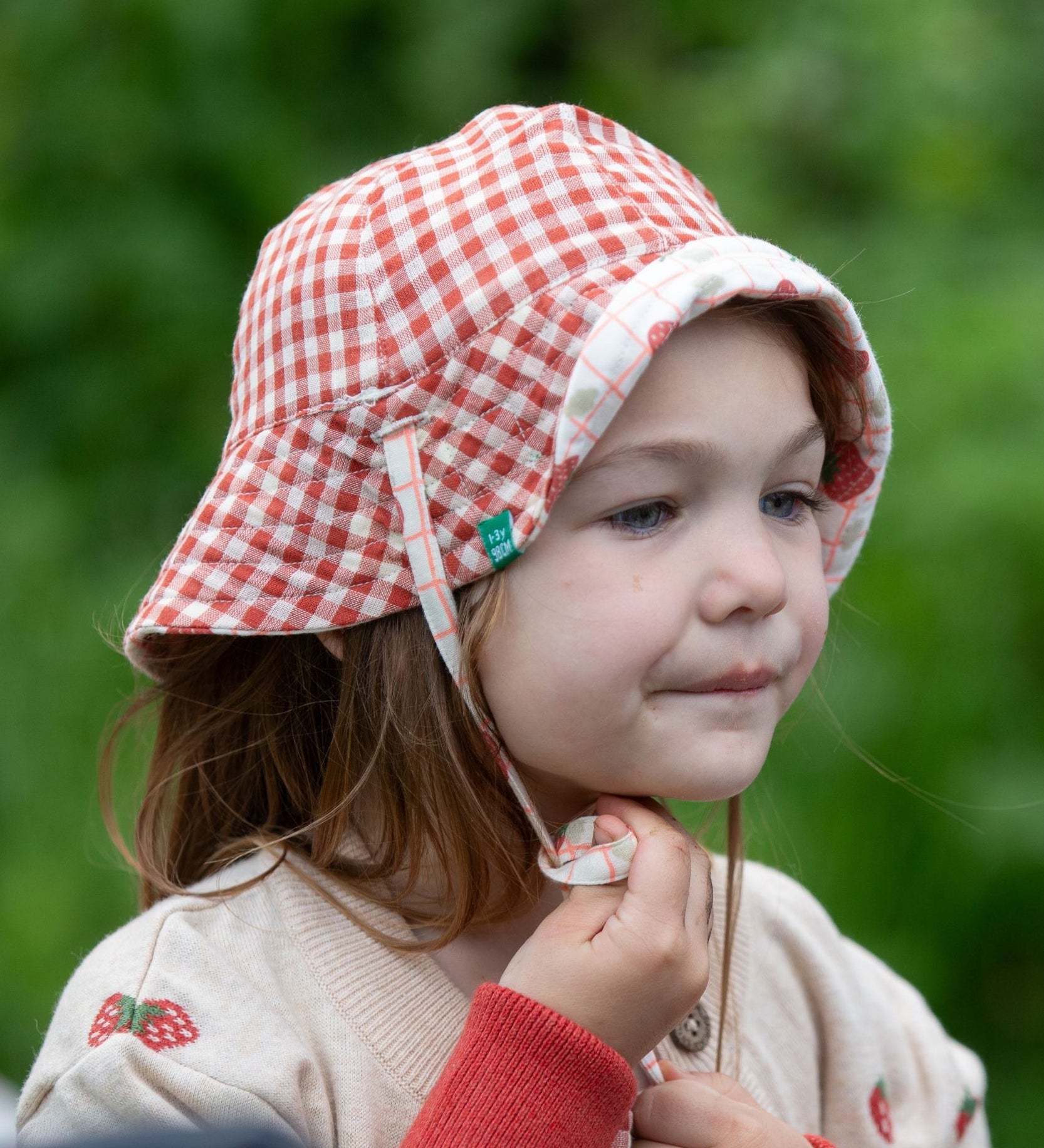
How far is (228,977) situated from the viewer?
56.3 inches

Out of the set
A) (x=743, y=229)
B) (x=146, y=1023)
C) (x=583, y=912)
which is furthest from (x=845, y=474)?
(x=743, y=229)

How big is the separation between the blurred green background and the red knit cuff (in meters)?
1.39

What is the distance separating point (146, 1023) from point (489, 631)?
521 millimetres

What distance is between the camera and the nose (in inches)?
51.2

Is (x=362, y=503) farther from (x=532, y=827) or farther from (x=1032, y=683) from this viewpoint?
(x=1032, y=683)

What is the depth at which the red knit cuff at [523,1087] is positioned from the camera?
122cm

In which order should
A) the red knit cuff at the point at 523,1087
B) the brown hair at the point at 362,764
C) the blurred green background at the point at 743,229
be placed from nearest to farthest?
1. the red knit cuff at the point at 523,1087
2. the brown hair at the point at 362,764
3. the blurred green background at the point at 743,229

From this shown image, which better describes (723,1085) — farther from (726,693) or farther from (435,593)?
(435,593)

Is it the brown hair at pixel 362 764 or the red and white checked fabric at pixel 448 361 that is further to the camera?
the brown hair at pixel 362 764

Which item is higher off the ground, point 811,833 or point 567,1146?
point 567,1146

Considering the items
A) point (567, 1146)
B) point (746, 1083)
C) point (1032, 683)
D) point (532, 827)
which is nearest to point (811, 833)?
point (1032, 683)

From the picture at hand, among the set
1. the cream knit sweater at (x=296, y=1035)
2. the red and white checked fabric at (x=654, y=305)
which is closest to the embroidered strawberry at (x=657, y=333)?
the red and white checked fabric at (x=654, y=305)

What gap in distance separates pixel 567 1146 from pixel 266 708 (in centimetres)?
62

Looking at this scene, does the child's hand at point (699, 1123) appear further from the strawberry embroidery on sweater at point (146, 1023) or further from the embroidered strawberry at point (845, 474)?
the embroidered strawberry at point (845, 474)
